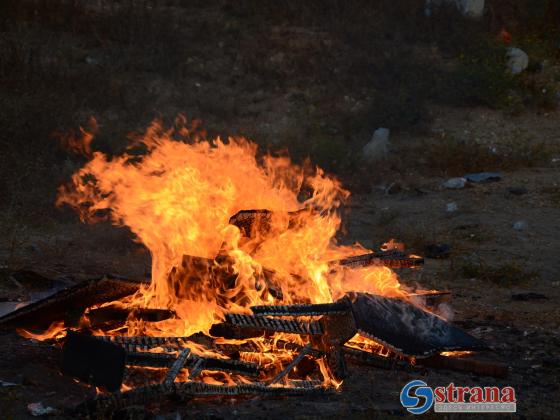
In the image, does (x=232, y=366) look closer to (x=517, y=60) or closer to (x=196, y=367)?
(x=196, y=367)

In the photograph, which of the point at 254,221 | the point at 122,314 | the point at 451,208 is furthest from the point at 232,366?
the point at 451,208

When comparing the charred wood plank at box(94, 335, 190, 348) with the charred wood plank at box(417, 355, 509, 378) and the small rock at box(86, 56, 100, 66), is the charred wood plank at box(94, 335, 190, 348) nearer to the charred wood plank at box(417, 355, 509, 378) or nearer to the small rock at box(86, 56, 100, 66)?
the charred wood plank at box(417, 355, 509, 378)

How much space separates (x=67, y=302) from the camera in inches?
254

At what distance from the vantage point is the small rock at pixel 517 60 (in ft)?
58.6

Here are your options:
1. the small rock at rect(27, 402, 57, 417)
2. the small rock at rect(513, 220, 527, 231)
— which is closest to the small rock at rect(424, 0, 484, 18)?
the small rock at rect(513, 220, 527, 231)

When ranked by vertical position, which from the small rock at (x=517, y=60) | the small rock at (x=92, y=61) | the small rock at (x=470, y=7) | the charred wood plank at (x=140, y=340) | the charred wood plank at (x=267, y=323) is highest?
the small rock at (x=470, y=7)

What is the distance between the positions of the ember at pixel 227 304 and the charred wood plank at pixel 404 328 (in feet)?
0.04

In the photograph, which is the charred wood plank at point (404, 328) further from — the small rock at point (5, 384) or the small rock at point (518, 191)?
the small rock at point (518, 191)

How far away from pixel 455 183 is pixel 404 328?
7.28m

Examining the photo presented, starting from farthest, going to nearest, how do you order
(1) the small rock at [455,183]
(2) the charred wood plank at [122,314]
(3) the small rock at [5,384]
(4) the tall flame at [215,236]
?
(1) the small rock at [455,183] → (4) the tall flame at [215,236] → (2) the charred wood plank at [122,314] → (3) the small rock at [5,384]

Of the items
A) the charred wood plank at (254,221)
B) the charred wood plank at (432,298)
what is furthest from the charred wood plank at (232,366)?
the charred wood plank at (432,298)

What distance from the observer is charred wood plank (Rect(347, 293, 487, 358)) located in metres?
6.29

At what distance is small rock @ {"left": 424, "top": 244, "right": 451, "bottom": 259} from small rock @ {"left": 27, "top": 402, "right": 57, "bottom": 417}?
6289mm

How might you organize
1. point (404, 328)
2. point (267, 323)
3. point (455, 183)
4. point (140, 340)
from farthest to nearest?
point (455, 183) < point (404, 328) < point (267, 323) < point (140, 340)
